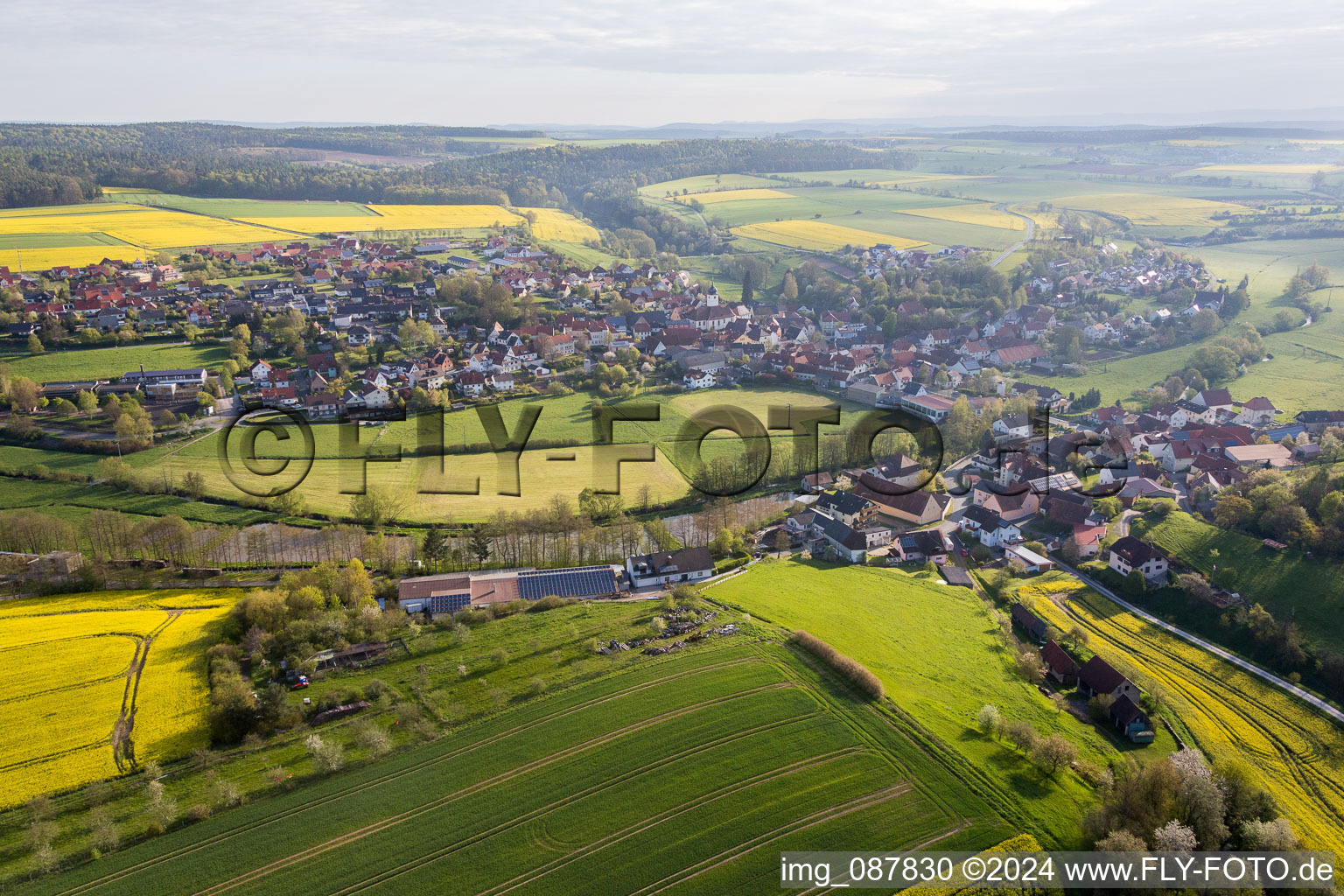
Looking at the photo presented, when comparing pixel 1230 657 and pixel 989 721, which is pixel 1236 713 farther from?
pixel 989 721

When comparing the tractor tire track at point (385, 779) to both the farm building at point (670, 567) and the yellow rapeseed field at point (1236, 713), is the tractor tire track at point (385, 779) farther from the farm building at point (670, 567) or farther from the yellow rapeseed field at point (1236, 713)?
the yellow rapeseed field at point (1236, 713)

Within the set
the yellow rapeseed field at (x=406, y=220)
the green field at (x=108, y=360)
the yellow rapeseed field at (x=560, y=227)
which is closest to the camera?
the green field at (x=108, y=360)

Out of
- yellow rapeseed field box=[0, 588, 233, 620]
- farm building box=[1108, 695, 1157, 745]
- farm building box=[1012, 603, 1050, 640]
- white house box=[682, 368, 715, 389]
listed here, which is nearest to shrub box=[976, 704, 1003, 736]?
farm building box=[1108, 695, 1157, 745]

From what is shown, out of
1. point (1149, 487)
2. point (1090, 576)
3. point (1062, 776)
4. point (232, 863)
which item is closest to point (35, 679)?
point (232, 863)

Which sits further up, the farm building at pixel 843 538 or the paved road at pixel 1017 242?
the paved road at pixel 1017 242

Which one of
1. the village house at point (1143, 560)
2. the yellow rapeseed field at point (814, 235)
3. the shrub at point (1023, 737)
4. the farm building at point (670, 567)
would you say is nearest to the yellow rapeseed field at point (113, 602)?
the farm building at point (670, 567)

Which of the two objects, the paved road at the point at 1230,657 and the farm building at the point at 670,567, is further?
the farm building at the point at 670,567

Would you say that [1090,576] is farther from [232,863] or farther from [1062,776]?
[232,863]
